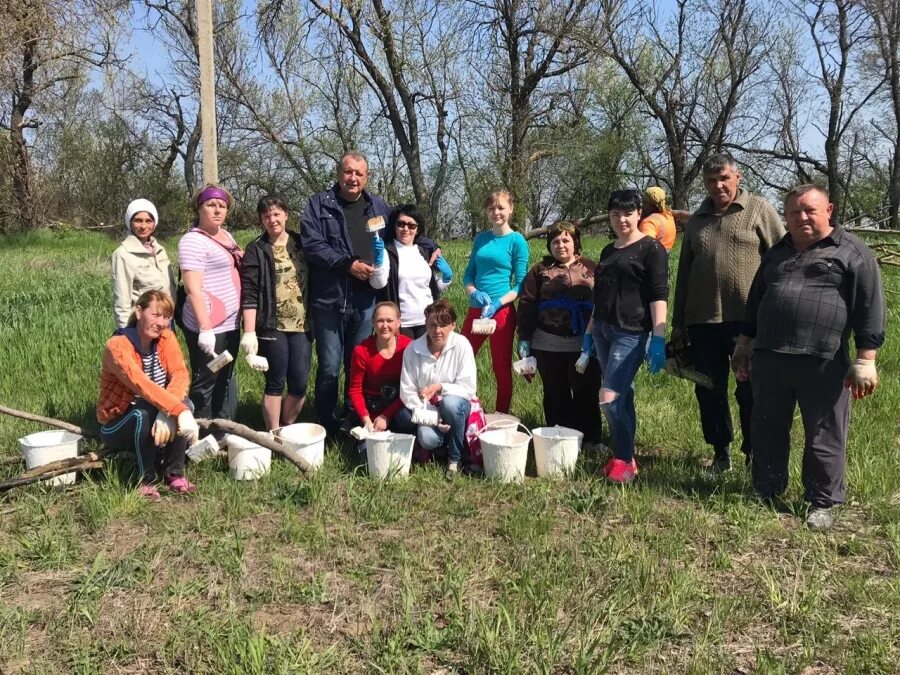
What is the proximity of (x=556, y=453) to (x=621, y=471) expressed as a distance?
15.0 inches

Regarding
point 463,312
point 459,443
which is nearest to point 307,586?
point 459,443

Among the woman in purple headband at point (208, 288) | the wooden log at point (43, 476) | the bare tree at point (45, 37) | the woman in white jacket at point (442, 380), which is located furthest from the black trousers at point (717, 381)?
the bare tree at point (45, 37)

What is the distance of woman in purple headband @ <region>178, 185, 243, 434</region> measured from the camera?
4070 millimetres

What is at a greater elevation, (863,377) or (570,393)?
(863,377)

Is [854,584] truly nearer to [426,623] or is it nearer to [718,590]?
[718,590]

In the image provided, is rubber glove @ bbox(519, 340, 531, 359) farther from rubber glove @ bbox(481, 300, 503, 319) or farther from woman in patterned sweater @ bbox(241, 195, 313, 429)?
woman in patterned sweater @ bbox(241, 195, 313, 429)

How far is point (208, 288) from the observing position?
4.16 m

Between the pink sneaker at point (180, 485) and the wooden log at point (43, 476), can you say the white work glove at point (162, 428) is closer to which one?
the pink sneaker at point (180, 485)

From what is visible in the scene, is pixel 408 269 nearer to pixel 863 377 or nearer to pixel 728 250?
pixel 728 250

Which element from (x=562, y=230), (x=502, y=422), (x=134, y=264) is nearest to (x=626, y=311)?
(x=562, y=230)

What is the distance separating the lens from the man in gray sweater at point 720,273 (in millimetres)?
3750

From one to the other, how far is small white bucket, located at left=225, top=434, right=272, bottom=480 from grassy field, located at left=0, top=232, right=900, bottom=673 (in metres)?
0.10

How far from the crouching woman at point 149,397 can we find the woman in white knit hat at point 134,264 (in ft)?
1.53

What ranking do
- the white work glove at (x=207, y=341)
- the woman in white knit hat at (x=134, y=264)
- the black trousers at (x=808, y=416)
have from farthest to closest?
the woman in white knit hat at (x=134, y=264), the white work glove at (x=207, y=341), the black trousers at (x=808, y=416)
